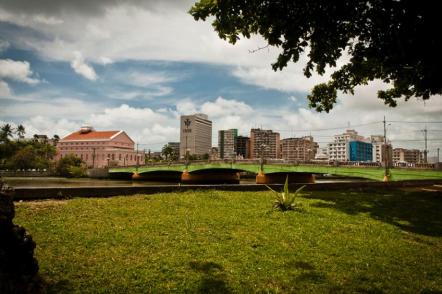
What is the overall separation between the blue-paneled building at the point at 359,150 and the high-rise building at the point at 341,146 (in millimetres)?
2331

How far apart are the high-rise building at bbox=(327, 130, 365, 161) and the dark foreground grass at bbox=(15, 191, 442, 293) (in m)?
173

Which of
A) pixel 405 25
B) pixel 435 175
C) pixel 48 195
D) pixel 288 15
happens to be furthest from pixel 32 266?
pixel 435 175

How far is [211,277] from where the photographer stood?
6305 mm

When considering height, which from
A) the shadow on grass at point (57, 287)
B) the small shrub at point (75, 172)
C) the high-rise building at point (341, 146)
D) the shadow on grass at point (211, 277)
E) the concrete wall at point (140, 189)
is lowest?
the small shrub at point (75, 172)

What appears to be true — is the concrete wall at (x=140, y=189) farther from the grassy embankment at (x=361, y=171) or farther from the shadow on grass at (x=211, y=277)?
the shadow on grass at (x=211, y=277)

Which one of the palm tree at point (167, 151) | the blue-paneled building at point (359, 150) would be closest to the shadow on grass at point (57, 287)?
the palm tree at point (167, 151)

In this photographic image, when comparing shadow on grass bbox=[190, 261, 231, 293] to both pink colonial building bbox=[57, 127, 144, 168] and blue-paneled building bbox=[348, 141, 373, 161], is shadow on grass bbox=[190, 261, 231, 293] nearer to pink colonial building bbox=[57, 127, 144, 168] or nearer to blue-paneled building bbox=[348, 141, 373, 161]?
pink colonial building bbox=[57, 127, 144, 168]

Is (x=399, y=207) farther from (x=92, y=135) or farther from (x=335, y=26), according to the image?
(x=92, y=135)

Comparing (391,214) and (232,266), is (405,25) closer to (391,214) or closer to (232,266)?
(232,266)

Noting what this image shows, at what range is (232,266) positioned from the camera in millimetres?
6891

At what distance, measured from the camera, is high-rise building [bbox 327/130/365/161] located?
175788 millimetres

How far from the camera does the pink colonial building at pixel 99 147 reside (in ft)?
408

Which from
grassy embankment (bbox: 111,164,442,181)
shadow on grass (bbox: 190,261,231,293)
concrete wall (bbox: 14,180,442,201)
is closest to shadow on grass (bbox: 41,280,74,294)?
shadow on grass (bbox: 190,261,231,293)

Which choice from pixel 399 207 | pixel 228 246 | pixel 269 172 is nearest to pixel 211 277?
pixel 228 246
